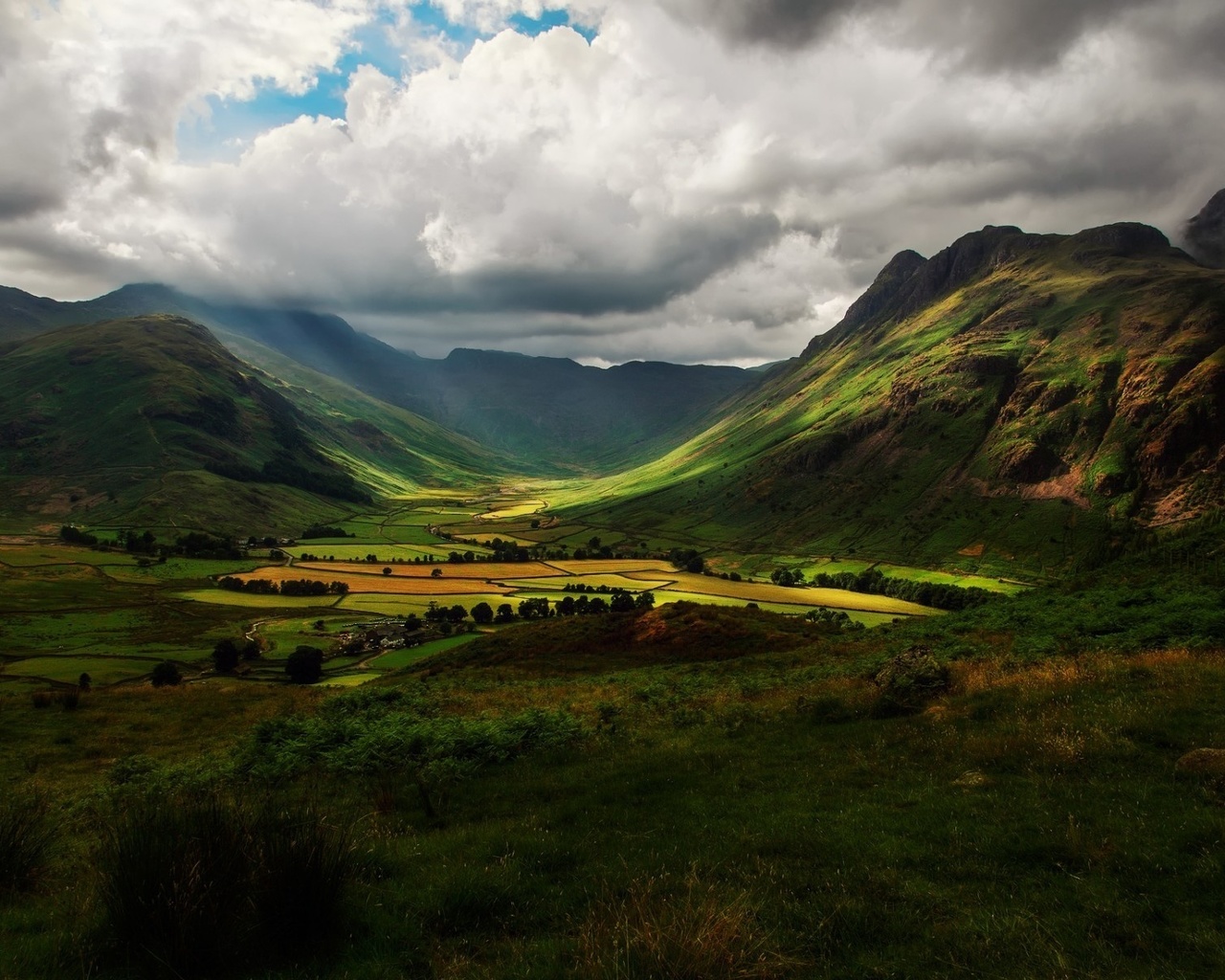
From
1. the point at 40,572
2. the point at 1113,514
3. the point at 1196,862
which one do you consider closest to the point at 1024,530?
the point at 1113,514

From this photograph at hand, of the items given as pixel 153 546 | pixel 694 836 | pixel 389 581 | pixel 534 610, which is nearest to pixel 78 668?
pixel 534 610

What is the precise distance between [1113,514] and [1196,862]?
755 feet

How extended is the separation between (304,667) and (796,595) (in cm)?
10163

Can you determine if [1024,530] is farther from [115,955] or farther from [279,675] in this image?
[115,955]

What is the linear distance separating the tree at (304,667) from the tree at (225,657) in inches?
440

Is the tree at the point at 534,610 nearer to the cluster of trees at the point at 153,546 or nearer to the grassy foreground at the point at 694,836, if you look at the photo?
the grassy foreground at the point at 694,836

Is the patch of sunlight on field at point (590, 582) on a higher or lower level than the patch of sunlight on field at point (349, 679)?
lower

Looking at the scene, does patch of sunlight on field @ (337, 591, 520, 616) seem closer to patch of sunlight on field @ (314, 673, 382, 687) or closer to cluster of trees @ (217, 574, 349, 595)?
cluster of trees @ (217, 574, 349, 595)

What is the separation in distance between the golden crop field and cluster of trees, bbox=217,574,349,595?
7.49ft

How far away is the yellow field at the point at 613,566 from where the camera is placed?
166975mm

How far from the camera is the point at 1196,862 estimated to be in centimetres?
849

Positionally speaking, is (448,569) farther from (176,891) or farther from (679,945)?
(679,945)

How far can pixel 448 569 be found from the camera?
540 ft

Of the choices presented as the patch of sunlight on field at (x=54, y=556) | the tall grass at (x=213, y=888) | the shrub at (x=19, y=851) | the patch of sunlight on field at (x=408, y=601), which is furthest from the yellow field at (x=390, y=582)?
the tall grass at (x=213, y=888)
